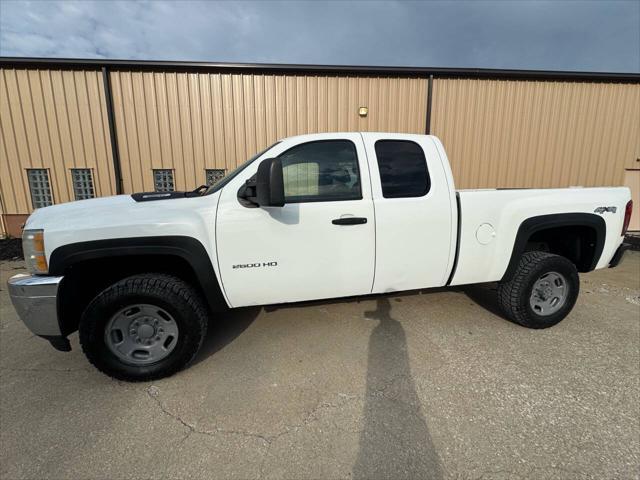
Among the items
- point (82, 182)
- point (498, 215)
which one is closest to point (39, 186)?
point (82, 182)

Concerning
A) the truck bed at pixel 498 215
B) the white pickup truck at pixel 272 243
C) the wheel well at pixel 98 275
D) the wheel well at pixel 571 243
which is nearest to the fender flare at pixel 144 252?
the white pickup truck at pixel 272 243

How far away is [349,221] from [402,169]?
0.74m

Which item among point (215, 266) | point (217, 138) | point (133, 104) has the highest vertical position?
point (133, 104)

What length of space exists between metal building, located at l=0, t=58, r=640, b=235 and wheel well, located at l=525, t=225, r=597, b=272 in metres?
4.91

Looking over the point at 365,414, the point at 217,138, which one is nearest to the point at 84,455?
the point at 365,414

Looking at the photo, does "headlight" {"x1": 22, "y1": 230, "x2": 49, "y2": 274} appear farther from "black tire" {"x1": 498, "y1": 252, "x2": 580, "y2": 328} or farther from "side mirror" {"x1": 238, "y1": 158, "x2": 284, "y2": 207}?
"black tire" {"x1": 498, "y1": 252, "x2": 580, "y2": 328}

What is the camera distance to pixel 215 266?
2.51 metres

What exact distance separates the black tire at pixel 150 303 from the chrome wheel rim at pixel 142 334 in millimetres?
42

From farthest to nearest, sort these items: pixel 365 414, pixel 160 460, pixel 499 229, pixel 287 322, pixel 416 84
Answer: pixel 416 84 < pixel 287 322 < pixel 499 229 < pixel 365 414 < pixel 160 460

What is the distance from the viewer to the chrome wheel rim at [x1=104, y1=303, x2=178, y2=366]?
8.25 ft

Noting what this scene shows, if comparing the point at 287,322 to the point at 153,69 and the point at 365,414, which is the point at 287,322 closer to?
the point at 365,414

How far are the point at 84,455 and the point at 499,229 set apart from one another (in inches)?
141

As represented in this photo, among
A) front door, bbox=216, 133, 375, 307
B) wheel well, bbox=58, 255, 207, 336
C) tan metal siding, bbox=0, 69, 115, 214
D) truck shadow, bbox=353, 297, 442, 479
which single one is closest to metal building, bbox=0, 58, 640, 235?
tan metal siding, bbox=0, 69, 115, 214

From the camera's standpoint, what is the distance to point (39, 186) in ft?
24.9
